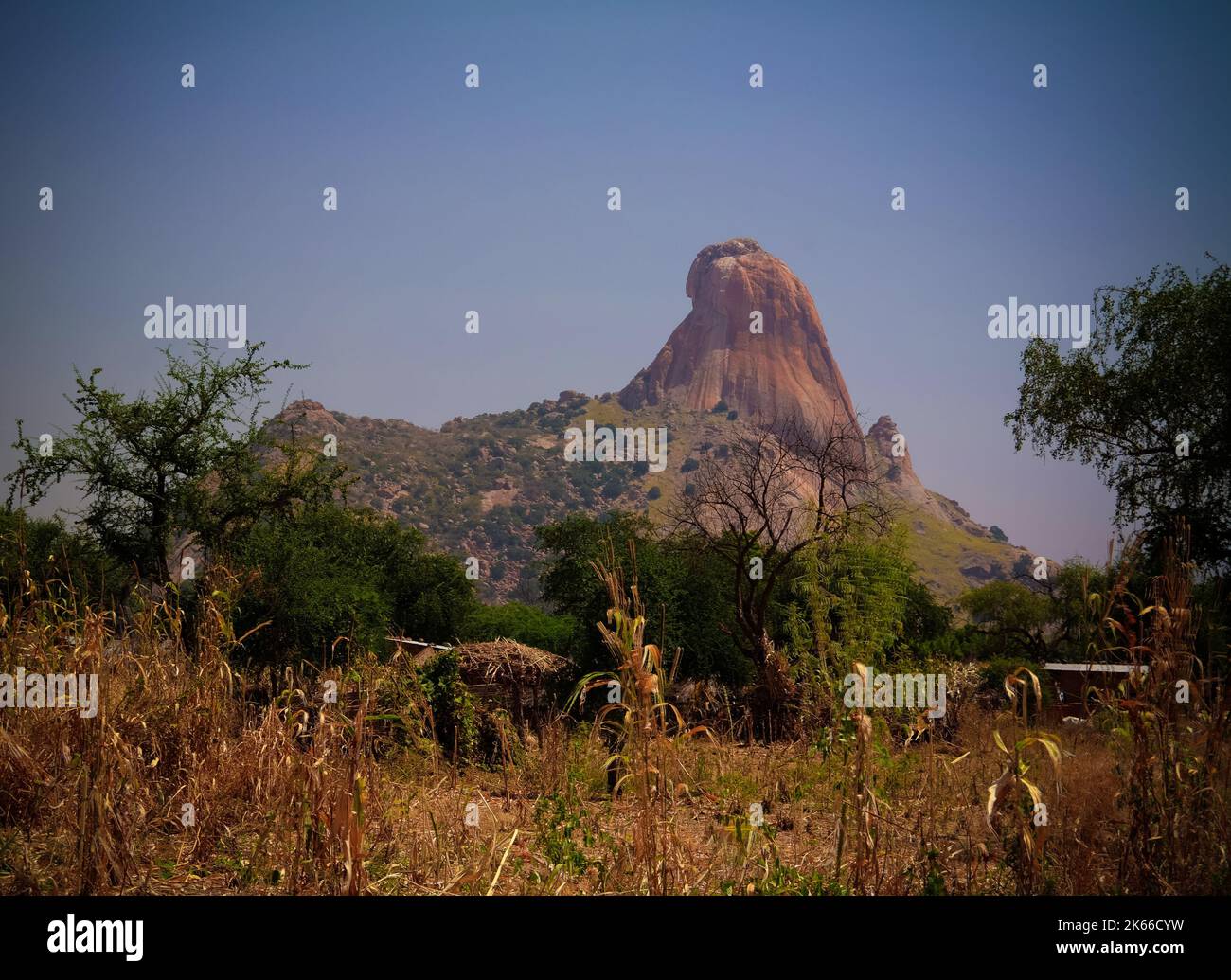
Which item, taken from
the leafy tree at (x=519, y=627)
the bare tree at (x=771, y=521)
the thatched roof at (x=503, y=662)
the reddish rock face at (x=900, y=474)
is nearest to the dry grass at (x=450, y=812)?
the thatched roof at (x=503, y=662)

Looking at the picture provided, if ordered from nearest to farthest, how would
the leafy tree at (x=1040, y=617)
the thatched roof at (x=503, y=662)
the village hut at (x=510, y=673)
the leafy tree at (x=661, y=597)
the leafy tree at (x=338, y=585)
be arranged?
1. the village hut at (x=510, y=673)
2. the thatched roof at (x=503, y=662)
3. the leafy tree at (x=661, y=597)
4. the leafy tree at (x=338, y=585)
5. the leafy tree at (x=1040, y=617)

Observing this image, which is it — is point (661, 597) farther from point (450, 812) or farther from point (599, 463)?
point (599, 463)

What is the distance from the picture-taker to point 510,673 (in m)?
13.0

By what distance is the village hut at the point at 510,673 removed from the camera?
40.8ft

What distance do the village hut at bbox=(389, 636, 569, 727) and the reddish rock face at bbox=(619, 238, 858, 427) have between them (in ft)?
324

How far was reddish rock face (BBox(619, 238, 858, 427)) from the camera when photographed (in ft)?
388

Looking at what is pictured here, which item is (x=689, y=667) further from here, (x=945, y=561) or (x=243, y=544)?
(x=945, y=561)

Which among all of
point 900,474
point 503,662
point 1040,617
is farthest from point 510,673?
point 900,474

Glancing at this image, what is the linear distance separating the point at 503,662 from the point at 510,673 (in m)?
0.19

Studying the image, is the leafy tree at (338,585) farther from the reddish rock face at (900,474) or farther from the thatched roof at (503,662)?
the reddish rock face at (900,474)

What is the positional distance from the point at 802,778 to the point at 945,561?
63.1 m

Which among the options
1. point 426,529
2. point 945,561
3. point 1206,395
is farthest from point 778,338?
point 1206,395

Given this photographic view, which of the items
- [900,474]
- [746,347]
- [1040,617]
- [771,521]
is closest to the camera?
[771,521]
